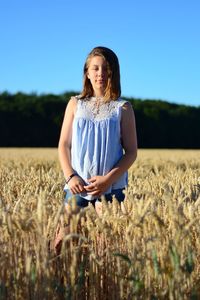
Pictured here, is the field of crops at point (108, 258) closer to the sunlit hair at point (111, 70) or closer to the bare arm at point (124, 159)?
the bare arm at point (124, 159)

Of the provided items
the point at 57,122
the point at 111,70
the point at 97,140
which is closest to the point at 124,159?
the point at 97,140

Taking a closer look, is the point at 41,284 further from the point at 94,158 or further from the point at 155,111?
the point at 155,111

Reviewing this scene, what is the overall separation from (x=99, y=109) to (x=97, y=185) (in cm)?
42

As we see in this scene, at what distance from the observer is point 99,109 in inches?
115

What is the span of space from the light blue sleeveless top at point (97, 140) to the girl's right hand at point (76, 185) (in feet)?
0.23

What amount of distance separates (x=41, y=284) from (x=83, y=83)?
1.25 meters

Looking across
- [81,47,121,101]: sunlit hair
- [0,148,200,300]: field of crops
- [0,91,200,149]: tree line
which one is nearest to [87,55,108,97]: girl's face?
[81,47,121,101]: sunlit hair

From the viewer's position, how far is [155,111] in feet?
97.8

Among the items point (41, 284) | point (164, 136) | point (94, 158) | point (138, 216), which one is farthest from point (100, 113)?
point (164, 136)

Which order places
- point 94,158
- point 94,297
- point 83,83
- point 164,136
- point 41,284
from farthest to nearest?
point 164,136 < point 83,83 < point 94,158 < point 94,297 < point 41,284

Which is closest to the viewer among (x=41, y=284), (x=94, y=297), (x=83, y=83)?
(x=41, y=284)

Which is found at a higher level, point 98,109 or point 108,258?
point 98,109

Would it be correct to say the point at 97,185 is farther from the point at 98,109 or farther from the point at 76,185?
the point at 98,109

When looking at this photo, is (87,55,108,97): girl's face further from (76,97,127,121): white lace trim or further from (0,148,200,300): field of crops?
(0,148,200,300): field of crops
